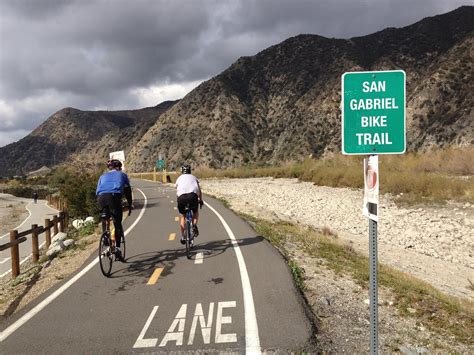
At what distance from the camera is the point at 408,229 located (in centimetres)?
1792

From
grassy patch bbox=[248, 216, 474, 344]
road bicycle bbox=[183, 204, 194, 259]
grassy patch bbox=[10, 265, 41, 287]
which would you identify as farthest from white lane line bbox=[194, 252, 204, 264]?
grassy patch bbox=[10, 265, 41, 287]

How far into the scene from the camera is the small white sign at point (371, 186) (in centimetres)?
411

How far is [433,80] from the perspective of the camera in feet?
220

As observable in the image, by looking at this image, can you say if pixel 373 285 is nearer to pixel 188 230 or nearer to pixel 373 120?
pixel 373 120

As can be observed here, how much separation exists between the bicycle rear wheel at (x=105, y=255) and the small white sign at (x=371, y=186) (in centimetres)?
637

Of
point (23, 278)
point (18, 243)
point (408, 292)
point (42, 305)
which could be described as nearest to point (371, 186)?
point (408, 292)

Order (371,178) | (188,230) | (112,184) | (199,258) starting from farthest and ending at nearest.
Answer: (188,230)
(199,258)
(112,184)
(371,178)

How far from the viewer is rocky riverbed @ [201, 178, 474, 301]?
12312 mm

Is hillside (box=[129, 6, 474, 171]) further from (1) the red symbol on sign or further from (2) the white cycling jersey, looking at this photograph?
(1) the red symbol on sign

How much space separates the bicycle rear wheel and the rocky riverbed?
765cm

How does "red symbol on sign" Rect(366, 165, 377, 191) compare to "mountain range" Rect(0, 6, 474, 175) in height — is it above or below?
below

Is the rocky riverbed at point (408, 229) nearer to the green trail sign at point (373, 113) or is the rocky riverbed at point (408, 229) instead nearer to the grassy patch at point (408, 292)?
the grassy patch at point (408, 292)

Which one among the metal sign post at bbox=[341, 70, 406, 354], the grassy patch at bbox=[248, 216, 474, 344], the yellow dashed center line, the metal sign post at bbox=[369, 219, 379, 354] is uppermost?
the metal sign post at bbox=[341, 70, 406, 354]

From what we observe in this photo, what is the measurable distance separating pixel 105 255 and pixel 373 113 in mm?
6747
